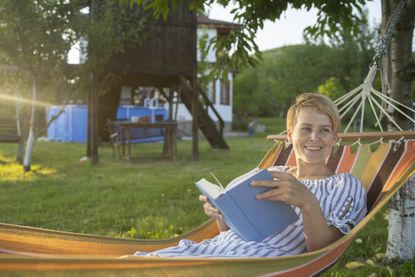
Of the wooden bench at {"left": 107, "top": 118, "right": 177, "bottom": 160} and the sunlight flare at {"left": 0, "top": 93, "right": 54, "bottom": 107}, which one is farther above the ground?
the sunlight flare at {"left": 0, "top": 93, "right": 54, "bottom": 107}

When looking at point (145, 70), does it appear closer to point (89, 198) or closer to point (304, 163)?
point (89, 198)

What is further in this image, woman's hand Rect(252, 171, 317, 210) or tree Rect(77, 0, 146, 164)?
tree Rect(77, 0, 146, 164)

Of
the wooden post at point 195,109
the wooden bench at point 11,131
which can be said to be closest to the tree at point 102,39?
the wooden post at point 195,109

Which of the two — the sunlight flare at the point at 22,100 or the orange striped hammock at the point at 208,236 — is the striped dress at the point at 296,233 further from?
the sunlight flare at the point at 22,100

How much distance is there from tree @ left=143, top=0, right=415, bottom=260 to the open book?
1.78 m

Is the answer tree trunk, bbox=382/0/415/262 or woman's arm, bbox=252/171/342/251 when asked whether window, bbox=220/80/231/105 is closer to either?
tree trunk, bbox=382/0/415/262

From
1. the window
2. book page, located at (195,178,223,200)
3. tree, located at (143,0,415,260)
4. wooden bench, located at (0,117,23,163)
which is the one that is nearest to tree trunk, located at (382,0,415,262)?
tree, located at (143,0,415,260)

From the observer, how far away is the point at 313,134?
225cm

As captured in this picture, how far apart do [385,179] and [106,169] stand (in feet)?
24.4

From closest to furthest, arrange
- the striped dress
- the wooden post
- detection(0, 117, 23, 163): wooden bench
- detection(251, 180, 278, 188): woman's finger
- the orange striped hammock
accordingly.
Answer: the orange striped hammock
detection(251, 180, 278, 188): woman's finger
the striped dress
detection(0, 117, 23, 163): wooden bench
the wooden post

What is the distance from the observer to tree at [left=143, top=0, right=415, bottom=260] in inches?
136

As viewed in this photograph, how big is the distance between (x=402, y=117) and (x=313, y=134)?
159 cm

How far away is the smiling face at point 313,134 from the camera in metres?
2.26

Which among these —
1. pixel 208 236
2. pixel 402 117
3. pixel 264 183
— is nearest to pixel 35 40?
pixel 402 117
